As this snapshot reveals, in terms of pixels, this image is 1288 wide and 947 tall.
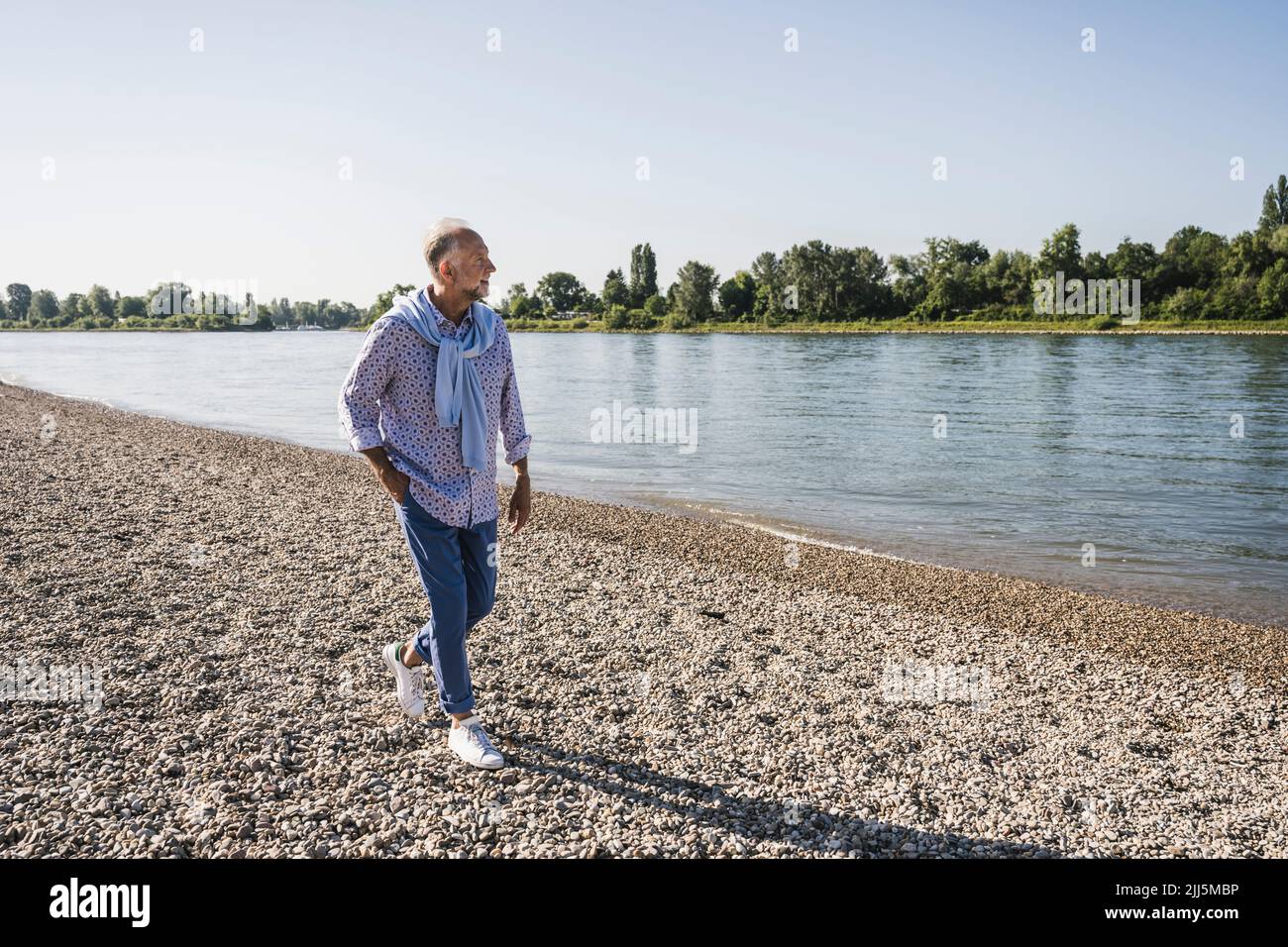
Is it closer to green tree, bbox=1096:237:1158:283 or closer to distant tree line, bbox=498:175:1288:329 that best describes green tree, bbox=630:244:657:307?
distant tree line, bbox=498:175:1288:329

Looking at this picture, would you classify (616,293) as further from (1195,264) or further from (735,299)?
(1195,264)

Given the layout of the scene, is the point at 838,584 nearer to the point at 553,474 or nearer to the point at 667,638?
the point at 667,638

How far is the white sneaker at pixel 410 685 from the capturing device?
17.1 feet

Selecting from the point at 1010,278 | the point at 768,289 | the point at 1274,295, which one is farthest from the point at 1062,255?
the point at 768,289

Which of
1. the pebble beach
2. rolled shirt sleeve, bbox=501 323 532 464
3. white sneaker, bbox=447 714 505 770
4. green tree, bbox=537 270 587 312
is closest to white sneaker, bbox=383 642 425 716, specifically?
the pebble beach

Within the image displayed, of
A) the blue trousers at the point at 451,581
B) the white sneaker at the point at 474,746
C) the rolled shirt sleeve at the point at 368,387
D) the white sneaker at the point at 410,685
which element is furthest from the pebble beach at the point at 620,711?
the rolled shirt sleeve at the point at 368,387

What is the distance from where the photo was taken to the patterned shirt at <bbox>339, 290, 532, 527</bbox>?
4230 millimetres

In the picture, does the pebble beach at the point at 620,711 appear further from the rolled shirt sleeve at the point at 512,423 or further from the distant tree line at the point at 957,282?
the distant tree line at the point at 957,282

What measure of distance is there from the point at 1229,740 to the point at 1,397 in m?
38.0

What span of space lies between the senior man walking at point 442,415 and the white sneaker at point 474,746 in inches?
17.8

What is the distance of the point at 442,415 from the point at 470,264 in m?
0.77

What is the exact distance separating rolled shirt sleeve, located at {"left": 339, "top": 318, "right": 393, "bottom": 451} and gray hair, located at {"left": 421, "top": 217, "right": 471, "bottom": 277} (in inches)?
15.4

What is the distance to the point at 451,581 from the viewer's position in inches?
176

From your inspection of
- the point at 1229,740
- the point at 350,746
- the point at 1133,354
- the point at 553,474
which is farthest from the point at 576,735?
the point at 1133,354
